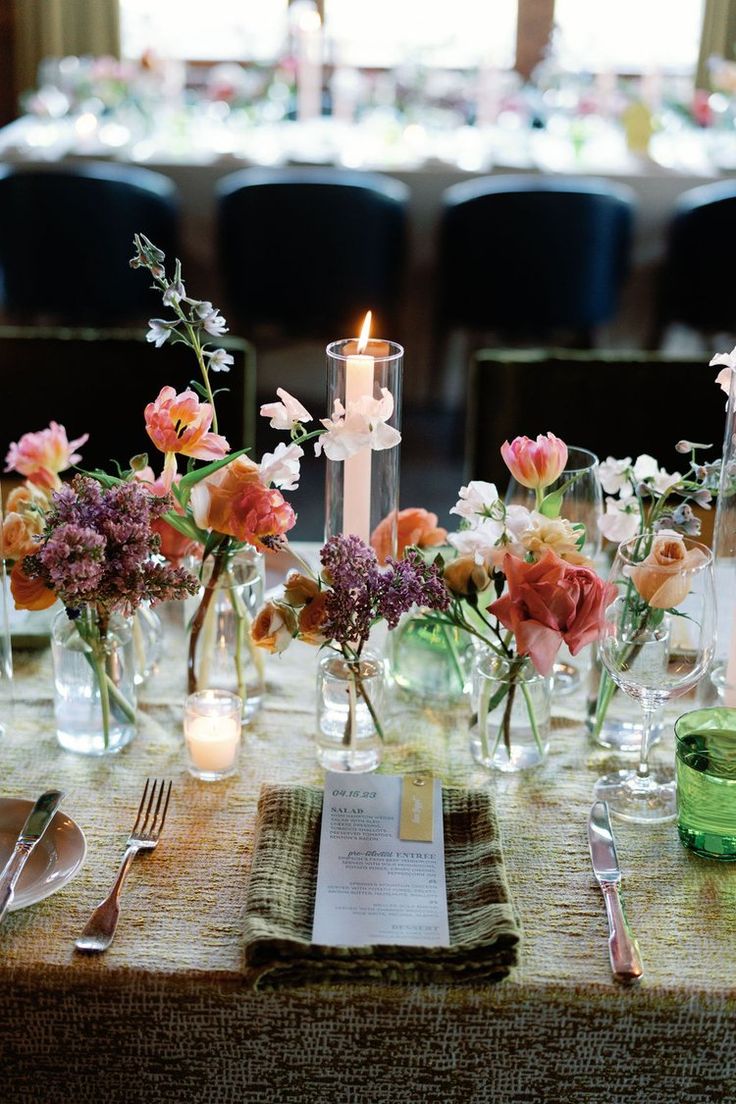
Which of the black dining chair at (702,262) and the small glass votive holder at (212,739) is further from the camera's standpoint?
the black dining chair at (702,262)

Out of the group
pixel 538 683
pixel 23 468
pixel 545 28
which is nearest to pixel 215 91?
pixel 545 28

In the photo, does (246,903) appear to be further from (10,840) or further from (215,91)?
(215,91)

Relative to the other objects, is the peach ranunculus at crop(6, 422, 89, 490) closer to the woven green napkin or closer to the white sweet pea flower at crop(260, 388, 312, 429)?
the white sweet pea flower at crop(260, 388, 312, 429)

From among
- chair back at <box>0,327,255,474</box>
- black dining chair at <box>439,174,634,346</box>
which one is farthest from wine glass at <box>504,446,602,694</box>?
black dining chair at <box>439,174,634,346</box>

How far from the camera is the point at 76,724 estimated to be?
4.12ft

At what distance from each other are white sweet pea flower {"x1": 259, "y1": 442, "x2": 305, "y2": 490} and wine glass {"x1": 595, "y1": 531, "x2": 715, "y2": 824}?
298mm

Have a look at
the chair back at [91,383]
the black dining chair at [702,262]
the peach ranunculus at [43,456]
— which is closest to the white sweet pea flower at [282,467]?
the peach ranunculus at [43,456]

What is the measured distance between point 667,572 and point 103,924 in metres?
0.55

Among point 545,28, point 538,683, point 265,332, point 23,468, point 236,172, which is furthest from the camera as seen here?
point 545,28

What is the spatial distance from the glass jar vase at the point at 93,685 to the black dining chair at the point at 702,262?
110 inches

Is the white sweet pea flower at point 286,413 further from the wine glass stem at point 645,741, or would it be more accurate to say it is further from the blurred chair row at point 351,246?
the blurred chair row at point 351,246

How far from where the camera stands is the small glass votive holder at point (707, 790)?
1.09 meters

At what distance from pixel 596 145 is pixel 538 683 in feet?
10.4

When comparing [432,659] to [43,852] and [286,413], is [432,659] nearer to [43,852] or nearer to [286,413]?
[286,413]
